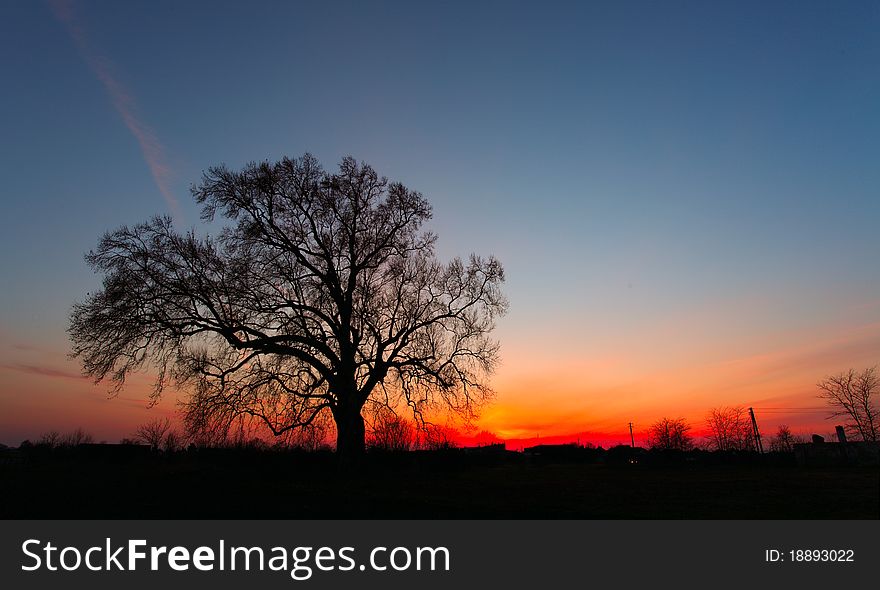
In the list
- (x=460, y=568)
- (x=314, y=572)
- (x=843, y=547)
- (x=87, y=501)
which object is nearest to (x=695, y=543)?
(x=843, y=547)

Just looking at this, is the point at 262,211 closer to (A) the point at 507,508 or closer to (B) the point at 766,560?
(A) the point at 507,508

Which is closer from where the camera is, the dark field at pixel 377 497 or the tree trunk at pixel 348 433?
the dark field at pixel 377 497

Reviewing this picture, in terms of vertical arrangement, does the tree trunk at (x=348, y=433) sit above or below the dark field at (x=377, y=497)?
above

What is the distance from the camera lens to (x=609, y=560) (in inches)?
363

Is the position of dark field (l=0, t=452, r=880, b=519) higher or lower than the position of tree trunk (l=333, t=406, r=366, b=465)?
lower

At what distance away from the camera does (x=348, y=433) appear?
952 inches

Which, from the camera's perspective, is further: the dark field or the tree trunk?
the tree trunk

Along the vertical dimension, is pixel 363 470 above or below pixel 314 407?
Result: below

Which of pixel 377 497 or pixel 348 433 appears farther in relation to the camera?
pixel 348 433

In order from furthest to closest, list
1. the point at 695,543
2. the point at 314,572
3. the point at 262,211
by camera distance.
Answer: the point at 262,211 → the point at 695,543 → the point at 314,572

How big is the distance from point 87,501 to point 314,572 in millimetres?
7659

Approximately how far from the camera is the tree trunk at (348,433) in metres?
23.9

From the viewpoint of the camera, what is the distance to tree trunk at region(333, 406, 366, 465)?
2389 centimetres

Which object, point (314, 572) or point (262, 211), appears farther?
point (262, 211)
